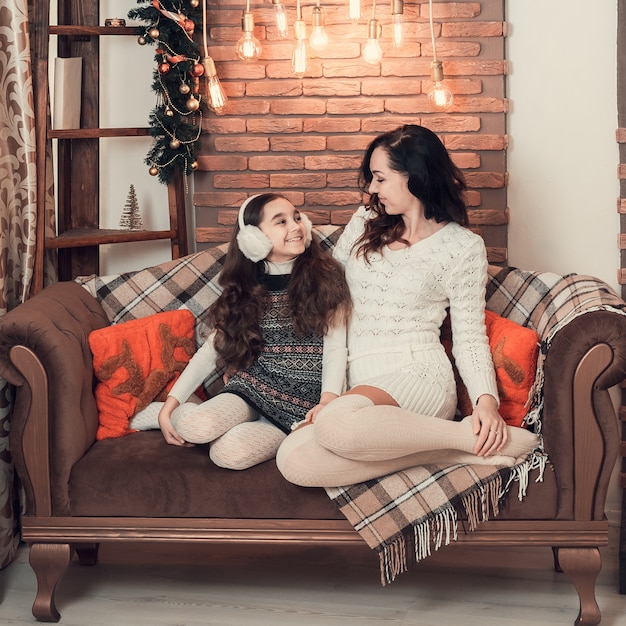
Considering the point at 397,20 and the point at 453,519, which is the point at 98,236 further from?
the point at 453,519

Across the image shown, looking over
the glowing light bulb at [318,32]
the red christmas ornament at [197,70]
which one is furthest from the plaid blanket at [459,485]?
the glowing light bulb at [318,32]

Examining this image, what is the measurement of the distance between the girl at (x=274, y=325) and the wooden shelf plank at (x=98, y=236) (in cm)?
53

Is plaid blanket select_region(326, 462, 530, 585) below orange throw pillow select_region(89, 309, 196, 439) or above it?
below

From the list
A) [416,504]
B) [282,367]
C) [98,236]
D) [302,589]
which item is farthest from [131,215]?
[416,504]

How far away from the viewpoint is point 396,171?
8.18 feet

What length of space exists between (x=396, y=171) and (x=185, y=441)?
969 millimetres

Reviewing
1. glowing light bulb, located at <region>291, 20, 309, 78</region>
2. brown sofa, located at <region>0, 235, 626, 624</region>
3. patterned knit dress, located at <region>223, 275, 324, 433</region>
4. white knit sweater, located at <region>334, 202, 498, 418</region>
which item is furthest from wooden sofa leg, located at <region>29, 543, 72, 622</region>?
glowing light bulb, located at <region>291, 20, 309, 78</region>

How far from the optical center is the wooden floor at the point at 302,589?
2.28m

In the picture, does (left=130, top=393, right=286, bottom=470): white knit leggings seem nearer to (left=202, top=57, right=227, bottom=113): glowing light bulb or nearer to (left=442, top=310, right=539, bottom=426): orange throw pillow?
(left=442, top=310, right=539, bottom=426): orange throw pillow

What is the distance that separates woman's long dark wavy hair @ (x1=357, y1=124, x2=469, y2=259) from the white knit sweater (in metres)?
0.04

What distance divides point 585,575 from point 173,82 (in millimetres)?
1997

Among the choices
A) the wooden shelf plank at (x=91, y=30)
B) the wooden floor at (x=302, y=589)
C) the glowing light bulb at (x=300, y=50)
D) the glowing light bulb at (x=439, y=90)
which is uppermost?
the wooden shelf plank at (x=91, y=30)

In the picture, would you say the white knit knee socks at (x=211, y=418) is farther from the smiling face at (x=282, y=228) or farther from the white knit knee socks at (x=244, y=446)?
the smiling face at (x=282, y=228)

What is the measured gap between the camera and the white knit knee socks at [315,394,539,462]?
2.09 m
